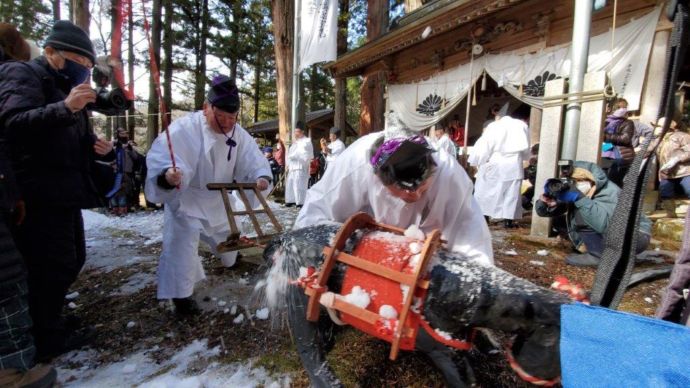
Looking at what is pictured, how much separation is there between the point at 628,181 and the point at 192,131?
284 centimetres

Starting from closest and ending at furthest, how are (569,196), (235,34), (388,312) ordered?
(388,312) < (569,196) < (235,34)

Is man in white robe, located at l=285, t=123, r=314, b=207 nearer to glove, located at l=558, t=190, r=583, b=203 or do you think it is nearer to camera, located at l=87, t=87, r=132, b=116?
glove, located at l=558, t=190, r=583, b=203

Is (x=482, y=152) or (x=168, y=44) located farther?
(x=168, y=44)

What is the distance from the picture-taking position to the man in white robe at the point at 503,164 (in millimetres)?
5879

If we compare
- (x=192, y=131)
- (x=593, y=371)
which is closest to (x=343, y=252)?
(x=593, y=371)

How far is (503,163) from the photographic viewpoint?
19.7ft

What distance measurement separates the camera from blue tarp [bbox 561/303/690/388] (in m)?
0.80

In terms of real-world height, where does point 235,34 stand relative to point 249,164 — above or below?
above

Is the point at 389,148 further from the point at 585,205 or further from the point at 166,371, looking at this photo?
the point at 585,205

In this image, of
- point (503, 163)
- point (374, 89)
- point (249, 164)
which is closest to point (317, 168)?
point (374, 89)

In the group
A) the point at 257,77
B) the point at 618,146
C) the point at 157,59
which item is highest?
the point at 257,77

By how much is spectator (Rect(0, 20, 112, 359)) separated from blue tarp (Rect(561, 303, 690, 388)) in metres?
2.57

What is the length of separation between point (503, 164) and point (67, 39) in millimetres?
5944

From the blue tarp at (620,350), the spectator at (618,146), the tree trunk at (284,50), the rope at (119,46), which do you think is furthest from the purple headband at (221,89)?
the tree trunk at (284,50)
